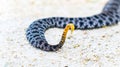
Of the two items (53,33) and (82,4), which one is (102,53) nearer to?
(53,33)

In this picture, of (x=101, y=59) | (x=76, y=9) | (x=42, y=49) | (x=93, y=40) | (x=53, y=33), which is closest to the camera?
(x=101, y=59)

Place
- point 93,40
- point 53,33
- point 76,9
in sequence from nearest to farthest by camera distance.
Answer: point 93,40, point 53,33, point 76,9

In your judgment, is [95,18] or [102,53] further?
[95,18]

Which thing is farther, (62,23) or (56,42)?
(62,23)

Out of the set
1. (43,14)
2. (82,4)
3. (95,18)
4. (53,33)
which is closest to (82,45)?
(53,33)

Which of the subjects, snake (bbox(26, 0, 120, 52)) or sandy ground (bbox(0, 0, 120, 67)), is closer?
sandy ground (bbox(0, 0, 120, 67))
